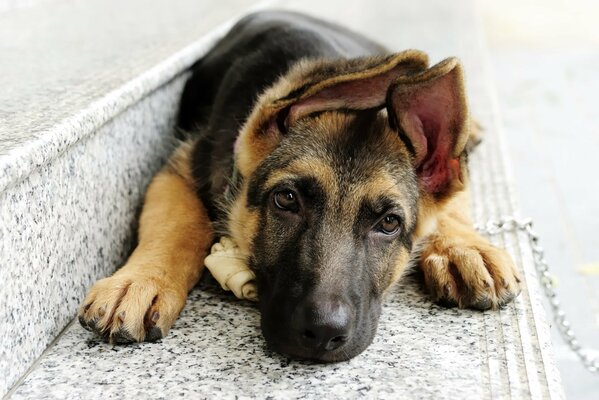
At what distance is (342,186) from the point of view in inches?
123

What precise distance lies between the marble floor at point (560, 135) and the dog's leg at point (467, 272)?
1733 millimetres

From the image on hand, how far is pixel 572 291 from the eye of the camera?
573 cm

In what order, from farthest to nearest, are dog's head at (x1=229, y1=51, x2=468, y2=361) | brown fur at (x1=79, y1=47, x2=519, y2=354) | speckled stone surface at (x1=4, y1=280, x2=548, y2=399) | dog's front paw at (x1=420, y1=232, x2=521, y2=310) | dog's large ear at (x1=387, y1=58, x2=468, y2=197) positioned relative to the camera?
dog's front paw at (x1=420, y1=232, x2=521, y2=310), dog's large ear at (x1=387, y1=58, x2=468, y2=197), brown fur at (x1=79, y1=47, x2=519, y2=354), dog's head at (x1=229, y1=51, x2=468, y2=361), speckled stone surface at (x1=4, y1=280, x2=548, y2=399)

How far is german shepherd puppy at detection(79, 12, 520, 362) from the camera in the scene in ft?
9.53

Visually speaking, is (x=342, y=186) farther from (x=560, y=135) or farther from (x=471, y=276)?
(x=560, y=135)

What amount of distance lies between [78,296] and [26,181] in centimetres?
65

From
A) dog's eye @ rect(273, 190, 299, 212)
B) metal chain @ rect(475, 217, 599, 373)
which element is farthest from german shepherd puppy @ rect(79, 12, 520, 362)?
metal chain @ rect(475, 217, 599, 373)

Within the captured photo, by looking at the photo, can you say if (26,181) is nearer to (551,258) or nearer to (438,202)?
(438,202)

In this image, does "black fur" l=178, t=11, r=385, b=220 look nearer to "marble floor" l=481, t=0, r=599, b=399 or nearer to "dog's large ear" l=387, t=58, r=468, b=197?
"dog's large ear" l=387, t=58, r=468, b=197

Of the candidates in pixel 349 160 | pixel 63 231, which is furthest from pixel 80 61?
pixel 349 160

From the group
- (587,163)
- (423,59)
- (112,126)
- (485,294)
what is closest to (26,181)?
(112,126)

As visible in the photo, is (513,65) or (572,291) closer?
(572,291)

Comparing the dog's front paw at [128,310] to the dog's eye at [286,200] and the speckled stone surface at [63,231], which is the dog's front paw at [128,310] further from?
the dog's eye at [286,200]

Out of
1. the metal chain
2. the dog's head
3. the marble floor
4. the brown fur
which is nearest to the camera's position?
the dog's head
